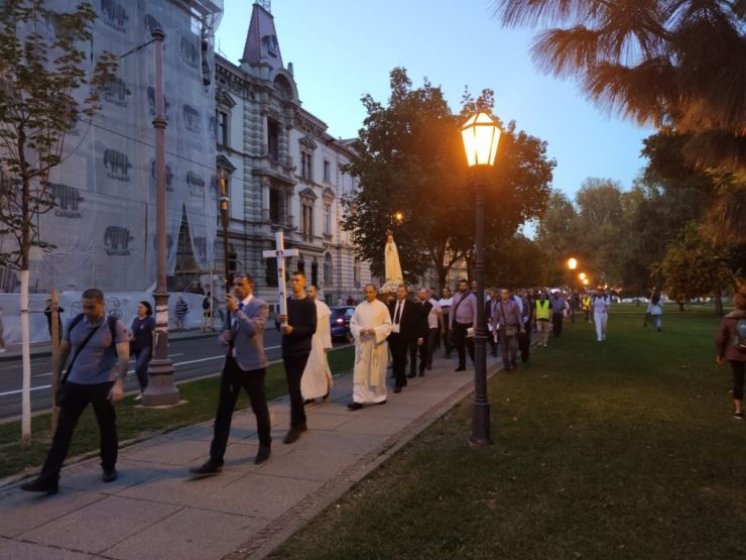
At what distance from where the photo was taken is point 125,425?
25.4ft

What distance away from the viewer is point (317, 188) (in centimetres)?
5303

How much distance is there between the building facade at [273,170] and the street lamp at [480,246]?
96.7ft

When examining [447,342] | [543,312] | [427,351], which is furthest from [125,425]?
[543,312]

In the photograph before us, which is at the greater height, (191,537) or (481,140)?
(481,140)

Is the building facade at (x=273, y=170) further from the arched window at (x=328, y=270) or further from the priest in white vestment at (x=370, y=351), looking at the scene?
the priest in white vestment at (x=370, y=351)

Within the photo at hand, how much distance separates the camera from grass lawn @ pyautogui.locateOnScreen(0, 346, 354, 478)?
622 centimetres

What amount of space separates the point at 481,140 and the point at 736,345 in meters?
4.19

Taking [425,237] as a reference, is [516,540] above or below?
below

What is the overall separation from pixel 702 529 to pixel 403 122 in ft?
64.6

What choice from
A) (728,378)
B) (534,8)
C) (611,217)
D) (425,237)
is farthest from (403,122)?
(611,217)

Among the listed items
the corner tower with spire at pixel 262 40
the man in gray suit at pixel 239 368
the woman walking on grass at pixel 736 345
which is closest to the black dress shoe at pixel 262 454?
the man in gray suit at pixel 239 368

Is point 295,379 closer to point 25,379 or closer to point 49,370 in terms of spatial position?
point 25,379

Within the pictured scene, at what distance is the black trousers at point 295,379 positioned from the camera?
6820mm

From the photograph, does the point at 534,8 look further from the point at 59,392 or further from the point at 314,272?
the point at 314,272
